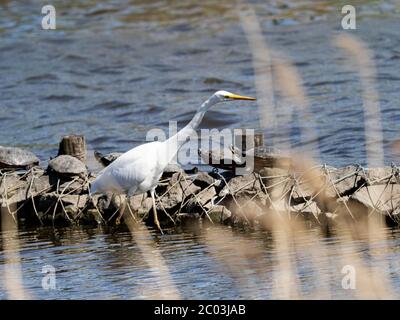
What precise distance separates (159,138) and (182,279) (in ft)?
24.3

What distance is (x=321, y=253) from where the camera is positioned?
8.64 m

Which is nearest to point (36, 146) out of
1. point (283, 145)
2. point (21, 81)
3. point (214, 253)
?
point (283, 145)

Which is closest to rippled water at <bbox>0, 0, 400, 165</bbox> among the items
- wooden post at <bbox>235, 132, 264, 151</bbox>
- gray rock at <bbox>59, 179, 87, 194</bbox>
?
wooden post at <bbox>235, 132, 264, 151</bbox>

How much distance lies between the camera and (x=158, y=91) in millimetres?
18859

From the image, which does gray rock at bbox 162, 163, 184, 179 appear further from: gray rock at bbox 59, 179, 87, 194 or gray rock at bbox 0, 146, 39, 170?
gray rock at bbox 0, 146, 39, 170

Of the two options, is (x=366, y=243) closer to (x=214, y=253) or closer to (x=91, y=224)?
(x=214, y=253)

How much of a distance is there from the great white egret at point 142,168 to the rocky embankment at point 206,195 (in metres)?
0.53

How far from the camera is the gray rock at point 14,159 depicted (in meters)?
11.6

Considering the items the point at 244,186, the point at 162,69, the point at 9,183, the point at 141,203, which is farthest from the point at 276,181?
the point at 162,69

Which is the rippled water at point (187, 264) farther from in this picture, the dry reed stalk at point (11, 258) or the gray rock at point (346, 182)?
the gray rock at point (346, 182)

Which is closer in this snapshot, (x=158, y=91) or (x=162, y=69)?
(x=158, y=91)

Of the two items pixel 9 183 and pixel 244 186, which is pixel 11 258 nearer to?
pixel 9 183

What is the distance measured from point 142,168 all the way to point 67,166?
136 cm

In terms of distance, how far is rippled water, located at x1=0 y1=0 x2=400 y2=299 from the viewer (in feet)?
27.8
